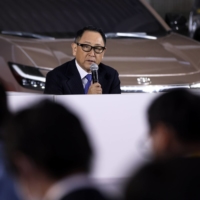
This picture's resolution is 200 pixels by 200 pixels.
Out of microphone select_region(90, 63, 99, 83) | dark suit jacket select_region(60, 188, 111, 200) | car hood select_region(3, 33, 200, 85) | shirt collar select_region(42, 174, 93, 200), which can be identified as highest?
car hood select_region(3, 33, 200, 85)

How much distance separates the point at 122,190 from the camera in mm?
2141

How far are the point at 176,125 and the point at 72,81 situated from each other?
85.7 inches

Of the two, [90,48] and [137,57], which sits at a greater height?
[137,57]

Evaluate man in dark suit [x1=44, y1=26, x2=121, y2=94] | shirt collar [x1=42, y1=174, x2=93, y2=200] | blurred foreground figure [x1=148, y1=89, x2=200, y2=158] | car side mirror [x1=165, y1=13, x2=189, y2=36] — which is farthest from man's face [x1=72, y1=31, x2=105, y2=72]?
car side mirror [x1=165, y1=13, x2=189, y2=36]

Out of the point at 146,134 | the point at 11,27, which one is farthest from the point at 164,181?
the point at 11,27

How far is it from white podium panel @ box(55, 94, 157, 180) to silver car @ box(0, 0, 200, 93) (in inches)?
117

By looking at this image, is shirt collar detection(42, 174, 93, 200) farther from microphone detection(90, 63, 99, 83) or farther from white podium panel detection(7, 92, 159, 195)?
microphone detection(90, 63, 99, 83)

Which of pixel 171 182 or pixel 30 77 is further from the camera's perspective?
pixel 30 77

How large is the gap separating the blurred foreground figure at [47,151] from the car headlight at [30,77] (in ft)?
10.7

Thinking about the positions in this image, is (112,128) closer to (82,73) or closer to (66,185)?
(66,185)

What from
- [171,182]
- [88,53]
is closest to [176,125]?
[171,182]

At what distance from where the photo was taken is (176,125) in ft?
7.43

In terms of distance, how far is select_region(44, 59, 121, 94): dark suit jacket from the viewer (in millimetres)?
4379

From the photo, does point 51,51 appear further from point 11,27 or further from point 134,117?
point 134,117
